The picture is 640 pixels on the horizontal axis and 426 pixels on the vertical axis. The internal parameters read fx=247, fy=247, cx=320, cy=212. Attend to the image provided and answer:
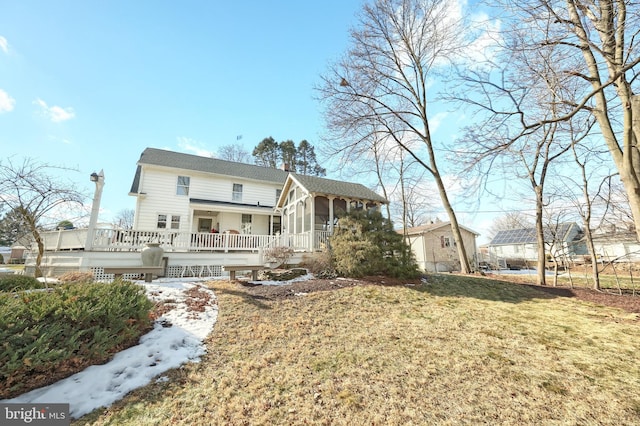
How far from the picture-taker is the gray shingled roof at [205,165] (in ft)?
53.0

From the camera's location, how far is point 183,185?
16266mm

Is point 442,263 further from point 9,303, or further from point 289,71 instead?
point 9,303

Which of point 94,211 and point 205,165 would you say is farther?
point 205,165

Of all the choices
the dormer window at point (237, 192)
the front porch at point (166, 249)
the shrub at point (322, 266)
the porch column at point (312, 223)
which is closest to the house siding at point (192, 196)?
the dormer window at point (237, 192)

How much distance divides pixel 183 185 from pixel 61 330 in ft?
47.6

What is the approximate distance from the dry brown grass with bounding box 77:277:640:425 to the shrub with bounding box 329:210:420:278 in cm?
286

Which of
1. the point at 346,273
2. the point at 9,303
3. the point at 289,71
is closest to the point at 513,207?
the point at 346,273

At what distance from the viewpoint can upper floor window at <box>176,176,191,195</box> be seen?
1611 cm

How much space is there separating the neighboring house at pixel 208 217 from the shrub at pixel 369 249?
1.55 m

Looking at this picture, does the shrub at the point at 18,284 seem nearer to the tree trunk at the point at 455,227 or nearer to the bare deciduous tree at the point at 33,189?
the bare deciduous tree at the point at 33,189

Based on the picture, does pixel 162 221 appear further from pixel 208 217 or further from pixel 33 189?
pixel 33 189

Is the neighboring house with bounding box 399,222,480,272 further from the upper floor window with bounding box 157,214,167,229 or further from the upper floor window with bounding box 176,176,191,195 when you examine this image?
the upper floor window with bounding box 157,214,167,229

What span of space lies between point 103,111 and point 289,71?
28.4 ft

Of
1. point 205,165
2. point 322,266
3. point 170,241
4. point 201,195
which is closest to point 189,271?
point 170,241
